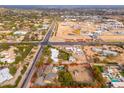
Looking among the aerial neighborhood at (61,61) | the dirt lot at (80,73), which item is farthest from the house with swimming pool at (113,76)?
the dirt lot at (80,73)

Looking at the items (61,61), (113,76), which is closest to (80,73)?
(113,76)

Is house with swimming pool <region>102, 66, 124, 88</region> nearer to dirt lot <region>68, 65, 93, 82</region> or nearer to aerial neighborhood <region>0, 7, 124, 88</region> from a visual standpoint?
aerial neighborhood <region>0, 7, 124, 88</region>

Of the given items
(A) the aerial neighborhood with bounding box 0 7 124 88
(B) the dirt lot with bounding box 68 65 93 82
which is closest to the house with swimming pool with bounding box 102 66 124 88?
(A) the aerial neighborhood with bounding box 0 7 124 88

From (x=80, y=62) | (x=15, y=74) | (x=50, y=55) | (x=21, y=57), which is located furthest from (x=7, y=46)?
(x=80, y=62)

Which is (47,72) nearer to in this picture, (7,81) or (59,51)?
(7,81)

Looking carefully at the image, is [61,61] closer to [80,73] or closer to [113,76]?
[80,73]

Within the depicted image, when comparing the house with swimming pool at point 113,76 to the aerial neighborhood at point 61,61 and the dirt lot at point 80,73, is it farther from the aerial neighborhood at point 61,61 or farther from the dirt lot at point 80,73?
the dirt lot at point 80,73

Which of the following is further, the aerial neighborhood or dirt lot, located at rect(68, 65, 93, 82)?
dirt lot, located at rect(68, 65, 93, 82)

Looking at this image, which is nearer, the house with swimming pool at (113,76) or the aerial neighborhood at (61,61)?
the house with swimming pool at (113,76)
